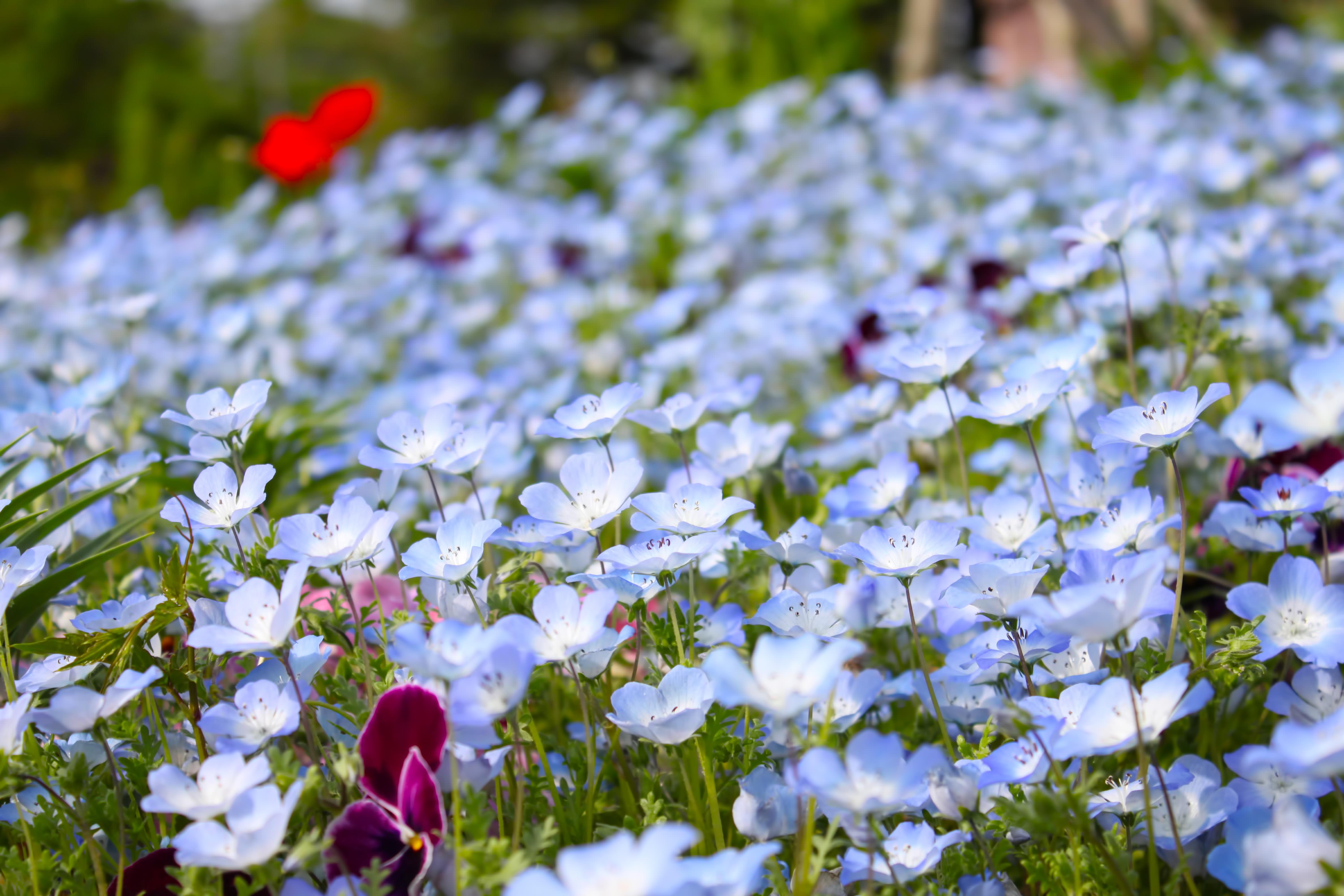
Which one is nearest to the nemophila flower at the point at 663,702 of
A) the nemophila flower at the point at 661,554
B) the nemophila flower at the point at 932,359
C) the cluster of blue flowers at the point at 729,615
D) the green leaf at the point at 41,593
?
the cluster of blue flowers at the point at 729,615

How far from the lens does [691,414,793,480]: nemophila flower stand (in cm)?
146

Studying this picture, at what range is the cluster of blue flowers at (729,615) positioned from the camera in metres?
0.90

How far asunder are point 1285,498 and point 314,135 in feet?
19.0

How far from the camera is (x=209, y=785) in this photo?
957 millimetres

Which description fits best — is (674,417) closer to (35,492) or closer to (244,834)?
(244,834)

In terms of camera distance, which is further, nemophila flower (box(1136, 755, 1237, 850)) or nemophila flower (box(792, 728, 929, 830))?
nemophila flower (box(1136, 755, 1237, 850))

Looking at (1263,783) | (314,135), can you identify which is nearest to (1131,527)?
(1263,783)

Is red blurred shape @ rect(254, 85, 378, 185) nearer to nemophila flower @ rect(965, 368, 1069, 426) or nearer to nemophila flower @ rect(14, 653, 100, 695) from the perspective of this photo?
nemophila flower @ rect(14, 653, 100, 695)

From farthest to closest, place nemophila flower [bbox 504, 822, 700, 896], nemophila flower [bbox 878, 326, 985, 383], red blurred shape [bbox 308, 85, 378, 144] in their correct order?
1. red blurred shape [bbox 308, 85, 378, 144]
2. nemophila flower [bbox 878, 326, 985, 383]
3. nemophila flower [bbox 504, 822, 700, 896]

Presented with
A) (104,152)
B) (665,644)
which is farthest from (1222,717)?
(104,152)

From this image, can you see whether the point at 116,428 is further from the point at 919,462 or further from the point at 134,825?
the point at 919,462

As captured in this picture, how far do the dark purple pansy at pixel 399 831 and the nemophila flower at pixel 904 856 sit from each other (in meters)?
0.40

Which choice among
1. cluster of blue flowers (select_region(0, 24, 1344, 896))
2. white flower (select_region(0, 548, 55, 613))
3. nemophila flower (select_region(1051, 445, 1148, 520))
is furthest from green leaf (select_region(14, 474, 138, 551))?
nemophila flower (select_region(1051, 445, 1148, 520))

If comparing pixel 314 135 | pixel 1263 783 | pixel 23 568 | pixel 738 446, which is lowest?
pixel 1263 783
